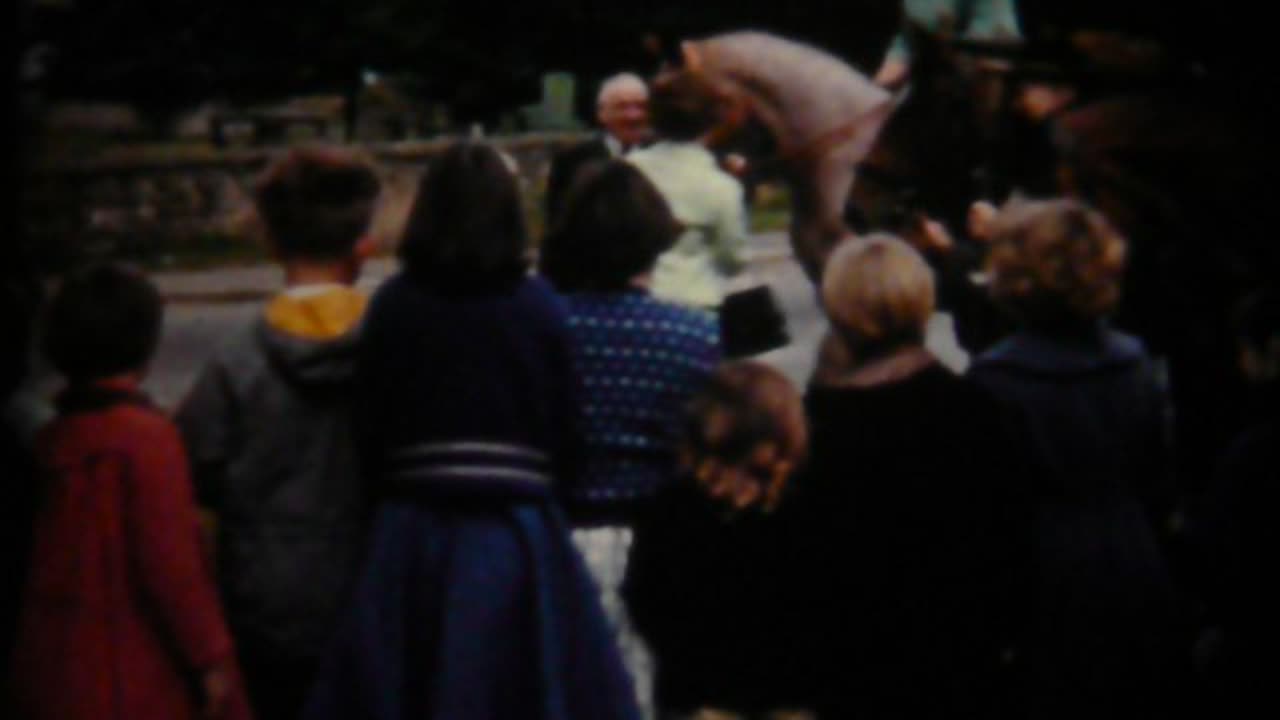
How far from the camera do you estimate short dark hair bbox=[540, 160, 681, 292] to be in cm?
577

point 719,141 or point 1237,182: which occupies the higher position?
point 1237,182

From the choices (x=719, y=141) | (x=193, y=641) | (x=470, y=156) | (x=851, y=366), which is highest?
(x=470, y=156)

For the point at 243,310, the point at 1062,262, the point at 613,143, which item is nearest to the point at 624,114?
the point at 613,143

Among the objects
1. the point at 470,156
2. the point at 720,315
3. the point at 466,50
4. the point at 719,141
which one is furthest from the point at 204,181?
the point at 470,156

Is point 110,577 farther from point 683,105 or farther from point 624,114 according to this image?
point 624,114

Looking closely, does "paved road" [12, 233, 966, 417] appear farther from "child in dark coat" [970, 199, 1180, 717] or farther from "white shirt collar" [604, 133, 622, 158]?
"child in dark coat" [970, 199, 1180, 717]

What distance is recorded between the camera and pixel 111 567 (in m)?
5.30

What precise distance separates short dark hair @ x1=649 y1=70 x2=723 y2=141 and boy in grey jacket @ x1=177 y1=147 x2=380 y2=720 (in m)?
3.01

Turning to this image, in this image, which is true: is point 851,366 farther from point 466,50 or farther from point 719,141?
point 466,50

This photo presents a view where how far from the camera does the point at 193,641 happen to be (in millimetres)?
5293

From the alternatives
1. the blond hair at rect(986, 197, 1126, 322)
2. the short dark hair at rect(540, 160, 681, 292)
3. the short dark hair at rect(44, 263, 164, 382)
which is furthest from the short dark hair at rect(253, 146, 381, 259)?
the blond hair at rect(986, 197, 1126, 322)

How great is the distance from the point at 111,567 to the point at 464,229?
102cm

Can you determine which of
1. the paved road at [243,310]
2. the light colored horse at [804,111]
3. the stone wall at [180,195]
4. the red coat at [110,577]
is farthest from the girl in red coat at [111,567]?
the stone wall at [180,195]

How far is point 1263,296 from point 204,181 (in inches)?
911
